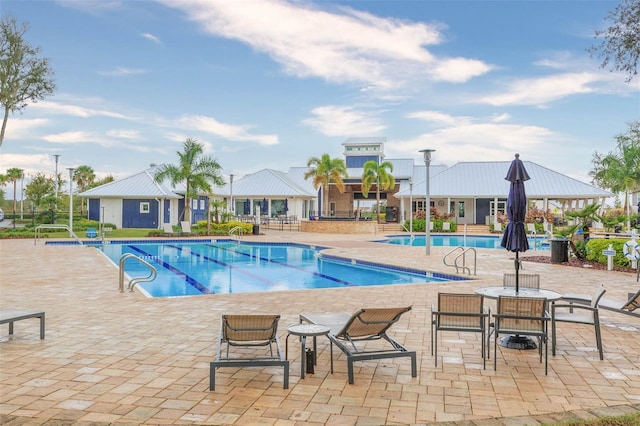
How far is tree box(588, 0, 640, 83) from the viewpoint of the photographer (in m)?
14.4

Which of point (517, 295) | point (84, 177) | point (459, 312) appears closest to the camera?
point (459, 312)

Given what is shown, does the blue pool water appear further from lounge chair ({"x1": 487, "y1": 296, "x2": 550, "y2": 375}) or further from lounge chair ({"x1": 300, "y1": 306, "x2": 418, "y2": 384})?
lounge chair ({"x1": 487, "y1": 296, "x2": 550, "y2": 375})

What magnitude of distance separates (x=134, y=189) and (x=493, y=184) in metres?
25.8

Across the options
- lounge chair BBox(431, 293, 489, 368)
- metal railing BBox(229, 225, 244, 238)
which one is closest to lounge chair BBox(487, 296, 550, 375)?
lounge chair BBox(431, 293, 489, 368)

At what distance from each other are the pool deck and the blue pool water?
4196 millimetres

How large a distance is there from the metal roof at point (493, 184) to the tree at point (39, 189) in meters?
28.0

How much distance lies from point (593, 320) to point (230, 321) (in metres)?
4.16

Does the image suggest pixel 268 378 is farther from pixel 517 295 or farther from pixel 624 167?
pixel 624 167

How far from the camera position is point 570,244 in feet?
50.6

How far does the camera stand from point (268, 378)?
463cm

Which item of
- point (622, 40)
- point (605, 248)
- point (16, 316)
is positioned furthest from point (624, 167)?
point (16, 316)

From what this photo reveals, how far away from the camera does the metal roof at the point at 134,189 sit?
3291 cm

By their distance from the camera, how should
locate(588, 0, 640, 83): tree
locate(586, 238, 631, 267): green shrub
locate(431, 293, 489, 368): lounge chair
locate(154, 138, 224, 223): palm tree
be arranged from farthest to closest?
locate(154, 138, 224, 223): palm tree < locate(588, 0, 640, 83): tree < locate(586, 238, 631, 267): green shrub < locate(431, 293, 489, 368): lounge chair

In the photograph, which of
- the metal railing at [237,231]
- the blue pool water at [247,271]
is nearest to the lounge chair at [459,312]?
the blue pool water at [247,271]
